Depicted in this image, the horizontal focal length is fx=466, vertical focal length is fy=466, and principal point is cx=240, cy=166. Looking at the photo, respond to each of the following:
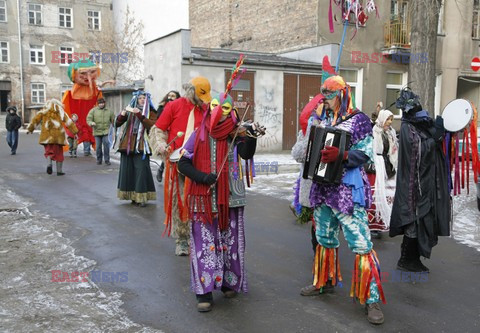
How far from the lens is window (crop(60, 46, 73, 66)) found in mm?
40000

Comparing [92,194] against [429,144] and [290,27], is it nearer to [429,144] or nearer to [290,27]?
[429,144]

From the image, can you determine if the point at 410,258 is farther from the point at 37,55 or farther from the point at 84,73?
the point at 37,55

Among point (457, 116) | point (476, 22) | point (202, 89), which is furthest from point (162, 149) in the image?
point (476, 22)

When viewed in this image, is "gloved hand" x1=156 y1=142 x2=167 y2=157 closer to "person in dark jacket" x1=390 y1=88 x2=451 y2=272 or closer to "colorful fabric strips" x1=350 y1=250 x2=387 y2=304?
"colorful fabric strips" x1=350 y1=250 x2=387 y2=304

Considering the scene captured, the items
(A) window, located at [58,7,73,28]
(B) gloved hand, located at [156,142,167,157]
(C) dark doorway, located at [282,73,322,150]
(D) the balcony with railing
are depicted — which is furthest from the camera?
(A) window, located at [58,7,73,28]

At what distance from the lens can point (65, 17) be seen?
4069 centimetres

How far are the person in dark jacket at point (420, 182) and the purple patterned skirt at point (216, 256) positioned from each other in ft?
5.43

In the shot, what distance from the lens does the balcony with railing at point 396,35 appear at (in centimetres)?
1927

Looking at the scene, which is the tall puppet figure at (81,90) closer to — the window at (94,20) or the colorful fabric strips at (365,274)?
the colorful fabric strips at (365,274)

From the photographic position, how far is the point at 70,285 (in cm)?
447

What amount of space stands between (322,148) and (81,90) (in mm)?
7309

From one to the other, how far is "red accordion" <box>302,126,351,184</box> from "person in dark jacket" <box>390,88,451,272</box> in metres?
1.15

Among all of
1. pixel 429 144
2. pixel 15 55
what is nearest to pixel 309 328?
pixel 429 144

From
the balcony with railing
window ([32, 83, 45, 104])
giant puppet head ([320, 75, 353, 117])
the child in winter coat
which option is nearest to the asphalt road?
giant puppet head ([320, 75, 353, 117])
